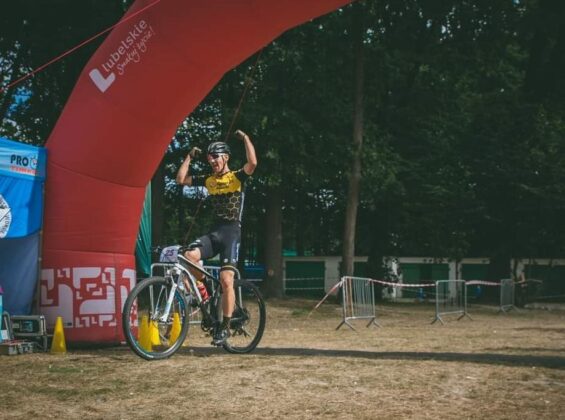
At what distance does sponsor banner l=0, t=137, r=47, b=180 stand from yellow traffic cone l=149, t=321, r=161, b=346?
2565mm

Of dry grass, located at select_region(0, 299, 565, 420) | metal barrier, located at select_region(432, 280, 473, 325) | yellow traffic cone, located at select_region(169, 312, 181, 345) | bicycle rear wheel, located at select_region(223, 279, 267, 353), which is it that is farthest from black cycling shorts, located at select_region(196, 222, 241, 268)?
metal barrier, located at select_region(432, 280, 473, 325)

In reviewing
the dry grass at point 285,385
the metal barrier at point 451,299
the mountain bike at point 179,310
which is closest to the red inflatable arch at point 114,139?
the dry grass at point 285,385

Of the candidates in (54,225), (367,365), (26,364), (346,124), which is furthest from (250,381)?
(346,124)

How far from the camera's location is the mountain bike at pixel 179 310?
8344 mm

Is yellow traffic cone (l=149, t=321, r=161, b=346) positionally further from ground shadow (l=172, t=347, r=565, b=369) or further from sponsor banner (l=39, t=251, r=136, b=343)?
sponsor banner (l=39, t=251, r=136, b=343)

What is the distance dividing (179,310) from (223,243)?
813mm

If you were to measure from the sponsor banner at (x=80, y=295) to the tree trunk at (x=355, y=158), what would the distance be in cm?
1620

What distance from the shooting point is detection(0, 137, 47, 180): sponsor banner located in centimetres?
964

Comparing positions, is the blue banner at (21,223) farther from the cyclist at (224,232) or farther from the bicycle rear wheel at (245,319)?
the bicycle rear wheel at (245,319)

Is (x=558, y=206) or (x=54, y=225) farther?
(x=558, y=206)

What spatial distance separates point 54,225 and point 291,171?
16295mm

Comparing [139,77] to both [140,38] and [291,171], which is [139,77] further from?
[291,171]

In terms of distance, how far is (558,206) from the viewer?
29156 millimetres

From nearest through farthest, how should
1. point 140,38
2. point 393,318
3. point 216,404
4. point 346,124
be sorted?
point 216,404, point 140,38, point 393,318, point 346,124
